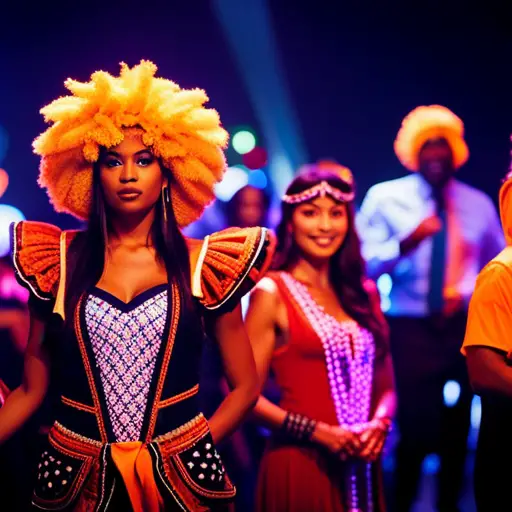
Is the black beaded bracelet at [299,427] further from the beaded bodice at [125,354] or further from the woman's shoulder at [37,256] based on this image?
the woman's shoulder at [37,256]

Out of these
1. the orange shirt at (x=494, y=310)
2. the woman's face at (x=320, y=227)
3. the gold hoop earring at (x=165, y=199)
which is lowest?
the orange shirt at (x=494, y=310)

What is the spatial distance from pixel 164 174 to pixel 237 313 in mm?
482

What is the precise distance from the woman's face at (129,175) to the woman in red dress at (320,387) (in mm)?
849

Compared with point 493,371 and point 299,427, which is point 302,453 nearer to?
point 299,427

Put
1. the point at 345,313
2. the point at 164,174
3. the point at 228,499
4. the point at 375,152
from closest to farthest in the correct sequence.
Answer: the point at 228,499
the point at 164,174
the point at 345,313
the point at 375,152

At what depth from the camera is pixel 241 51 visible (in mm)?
6223

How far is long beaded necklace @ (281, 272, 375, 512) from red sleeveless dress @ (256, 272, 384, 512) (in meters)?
0.03

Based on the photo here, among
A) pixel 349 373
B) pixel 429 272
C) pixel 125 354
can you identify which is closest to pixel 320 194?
pixel 349 373

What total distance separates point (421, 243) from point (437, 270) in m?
0.17

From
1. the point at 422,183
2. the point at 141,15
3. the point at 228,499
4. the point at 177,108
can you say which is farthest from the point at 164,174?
the point at 141,15

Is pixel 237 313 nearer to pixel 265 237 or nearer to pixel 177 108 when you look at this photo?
pixel 265 237

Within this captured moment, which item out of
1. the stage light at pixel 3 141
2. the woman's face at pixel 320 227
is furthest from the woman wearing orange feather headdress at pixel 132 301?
the stage light at pixel 3 141

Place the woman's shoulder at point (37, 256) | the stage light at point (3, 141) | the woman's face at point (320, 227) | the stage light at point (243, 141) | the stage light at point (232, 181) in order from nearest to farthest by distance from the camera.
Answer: the woman's shoulder at point (37, 256) < the woman's face at point (320, 227) < the stage light at point (3, 141) < the stage light at point (243, 141) < the stage light at point (232, 181)

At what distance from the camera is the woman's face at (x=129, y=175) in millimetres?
2766
